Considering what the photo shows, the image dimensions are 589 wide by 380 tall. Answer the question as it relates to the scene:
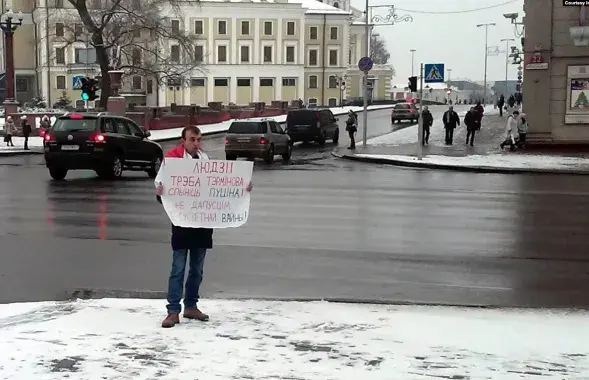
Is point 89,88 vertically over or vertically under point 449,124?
over

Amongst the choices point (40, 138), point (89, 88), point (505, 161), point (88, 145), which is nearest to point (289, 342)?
point (88, 145)

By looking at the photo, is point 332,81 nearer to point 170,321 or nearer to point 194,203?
point 194,203

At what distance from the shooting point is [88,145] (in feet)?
67.8

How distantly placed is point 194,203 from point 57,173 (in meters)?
15.6

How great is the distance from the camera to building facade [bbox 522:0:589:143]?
96.7ft

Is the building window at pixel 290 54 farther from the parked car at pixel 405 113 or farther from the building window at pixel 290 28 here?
the parked car at pixel 405 113

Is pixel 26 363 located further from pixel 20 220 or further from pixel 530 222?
pixel 530 222

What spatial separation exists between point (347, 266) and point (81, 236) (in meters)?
4.46

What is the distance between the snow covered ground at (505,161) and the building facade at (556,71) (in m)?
2.58

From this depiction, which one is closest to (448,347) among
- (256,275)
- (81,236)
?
(256,275)

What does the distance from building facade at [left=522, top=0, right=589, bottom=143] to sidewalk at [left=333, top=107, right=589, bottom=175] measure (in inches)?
59.4

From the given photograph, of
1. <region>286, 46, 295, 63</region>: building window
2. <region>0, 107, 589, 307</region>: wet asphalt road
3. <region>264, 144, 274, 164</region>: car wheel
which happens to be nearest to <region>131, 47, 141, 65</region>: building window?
<region>264, 144, 274, 164</region>: car wheel

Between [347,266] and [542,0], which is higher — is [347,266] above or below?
below

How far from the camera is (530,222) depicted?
1316 centimetres
